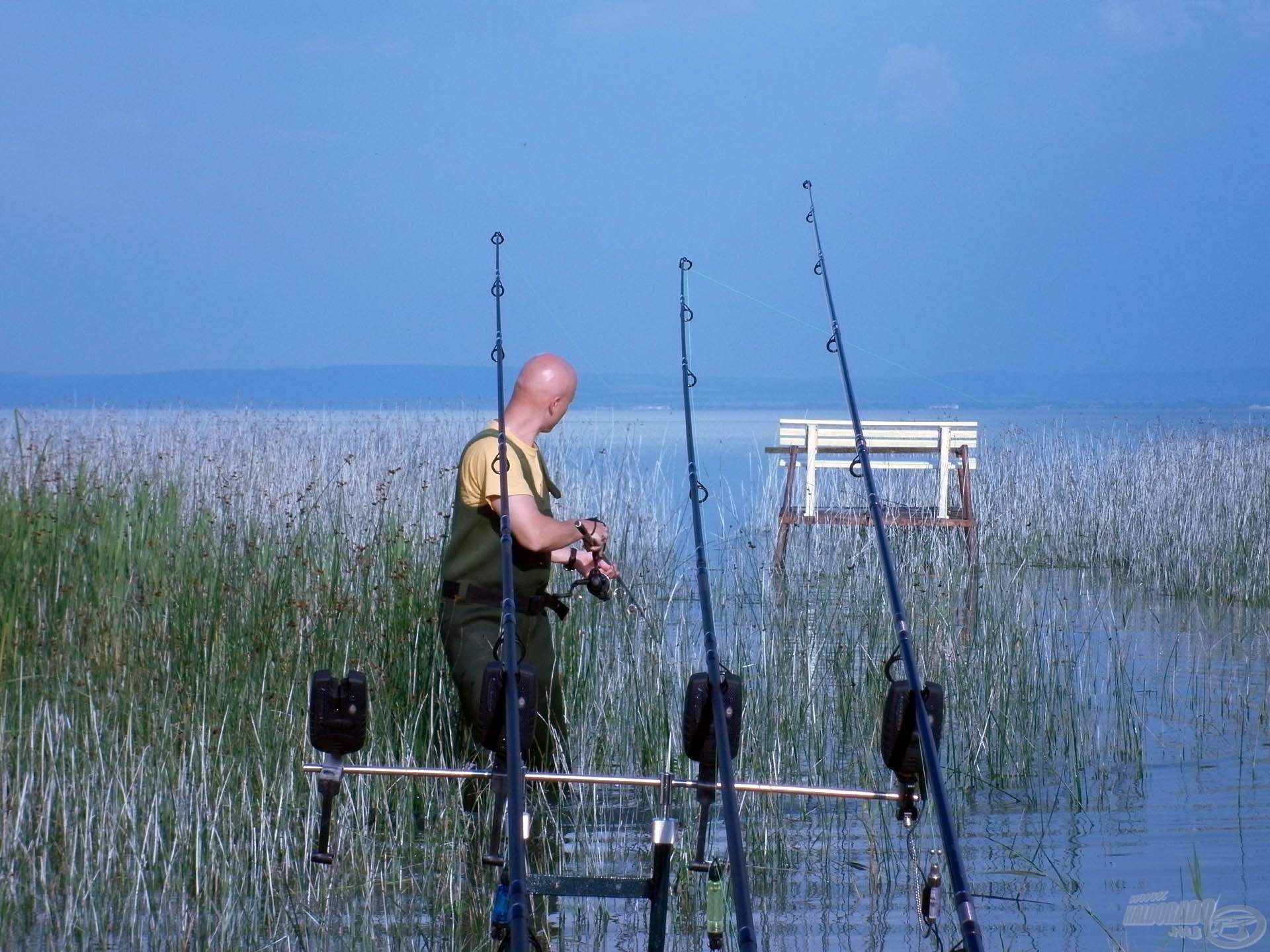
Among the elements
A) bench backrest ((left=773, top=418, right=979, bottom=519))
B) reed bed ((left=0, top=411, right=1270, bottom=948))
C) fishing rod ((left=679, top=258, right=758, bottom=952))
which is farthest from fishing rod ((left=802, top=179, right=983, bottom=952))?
bench backrest ((left=773, top=418, right=979, bottom=519))

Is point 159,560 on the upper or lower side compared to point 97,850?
upper

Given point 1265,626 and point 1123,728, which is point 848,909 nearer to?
point 1123,728

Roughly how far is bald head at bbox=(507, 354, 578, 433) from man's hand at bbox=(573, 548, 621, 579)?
0.39 meters

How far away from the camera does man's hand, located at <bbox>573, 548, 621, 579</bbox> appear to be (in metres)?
4.06

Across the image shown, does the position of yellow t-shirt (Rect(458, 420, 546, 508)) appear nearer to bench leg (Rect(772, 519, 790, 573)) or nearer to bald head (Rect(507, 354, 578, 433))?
bald head (Rect(507, 354, 578, 433))

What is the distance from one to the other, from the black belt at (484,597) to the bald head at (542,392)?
1.50 feet

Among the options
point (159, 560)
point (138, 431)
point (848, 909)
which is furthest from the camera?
point (138, 431)

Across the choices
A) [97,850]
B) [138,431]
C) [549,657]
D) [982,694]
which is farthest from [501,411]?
[138,431]

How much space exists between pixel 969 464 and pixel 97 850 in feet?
25.6

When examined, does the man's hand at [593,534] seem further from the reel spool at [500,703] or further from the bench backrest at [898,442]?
the bench backrest at [898,442]

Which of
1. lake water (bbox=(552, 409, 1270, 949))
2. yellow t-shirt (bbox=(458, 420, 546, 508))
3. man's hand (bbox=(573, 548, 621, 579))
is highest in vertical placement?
yellow t-shirt (bbox=(458, 420, 546, 508))

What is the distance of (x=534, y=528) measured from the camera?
376 cm

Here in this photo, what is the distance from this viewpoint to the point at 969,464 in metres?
10.5

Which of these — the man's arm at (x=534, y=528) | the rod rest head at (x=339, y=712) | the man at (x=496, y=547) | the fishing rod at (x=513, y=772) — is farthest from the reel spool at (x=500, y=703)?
the man at (x=496, y=547)
